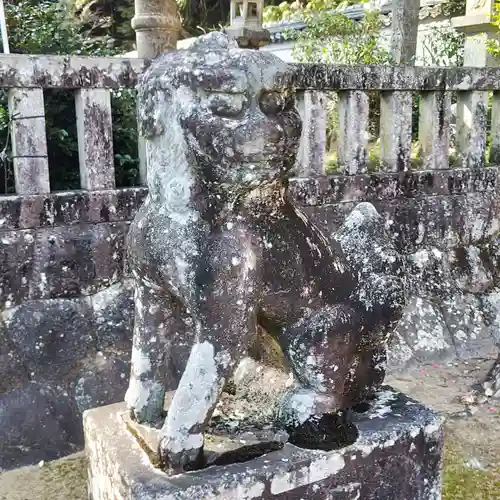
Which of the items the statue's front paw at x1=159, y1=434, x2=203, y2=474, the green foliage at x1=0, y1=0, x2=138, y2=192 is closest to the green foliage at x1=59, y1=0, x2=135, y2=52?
the green foliage at x1=0, y1=0, x2=138, y2=192

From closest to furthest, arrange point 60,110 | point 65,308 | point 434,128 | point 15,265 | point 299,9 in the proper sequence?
1. point 15,265
2. point 65,308
3. point 60,110
4. point 434,128
5. point 299,9

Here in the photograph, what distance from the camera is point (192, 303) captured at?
1572mm

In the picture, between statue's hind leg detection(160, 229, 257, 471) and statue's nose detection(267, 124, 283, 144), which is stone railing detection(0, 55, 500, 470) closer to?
statue's hind leg detection(160, 229, 257, 471)

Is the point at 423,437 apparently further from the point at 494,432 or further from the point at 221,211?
the point at 494,432

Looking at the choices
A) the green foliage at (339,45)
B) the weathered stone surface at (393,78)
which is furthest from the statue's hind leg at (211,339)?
the green foliage at (339,45)

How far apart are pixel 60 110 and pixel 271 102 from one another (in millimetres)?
2237

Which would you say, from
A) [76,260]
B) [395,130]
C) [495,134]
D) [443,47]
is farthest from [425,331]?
[443,47]

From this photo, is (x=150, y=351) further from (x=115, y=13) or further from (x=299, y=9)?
(x=115, y=13)

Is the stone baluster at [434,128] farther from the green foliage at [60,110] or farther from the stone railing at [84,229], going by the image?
the green foliage at [60,110]

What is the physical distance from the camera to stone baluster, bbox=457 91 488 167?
405 centimetres

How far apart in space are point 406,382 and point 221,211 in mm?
2363

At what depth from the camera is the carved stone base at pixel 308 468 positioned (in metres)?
1.52

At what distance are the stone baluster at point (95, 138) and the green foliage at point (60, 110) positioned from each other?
38cm

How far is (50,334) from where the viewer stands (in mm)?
2920
